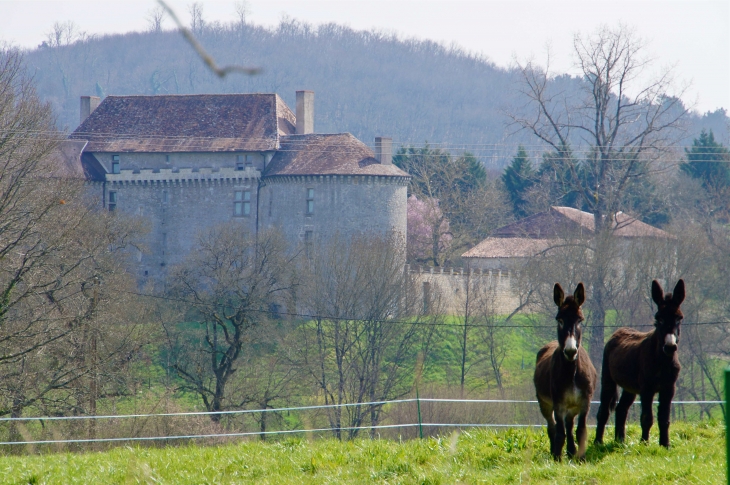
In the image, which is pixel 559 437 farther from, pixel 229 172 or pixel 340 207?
pixel 229 172

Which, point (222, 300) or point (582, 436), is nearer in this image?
point (582, 436)

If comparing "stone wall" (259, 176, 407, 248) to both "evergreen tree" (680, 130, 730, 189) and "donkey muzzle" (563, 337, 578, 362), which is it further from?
"donkey muzzle" (563, 337, 578, 362)

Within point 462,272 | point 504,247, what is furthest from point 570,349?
point 504,247

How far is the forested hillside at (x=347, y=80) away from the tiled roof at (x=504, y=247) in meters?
40.5

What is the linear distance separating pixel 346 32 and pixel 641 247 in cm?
11523

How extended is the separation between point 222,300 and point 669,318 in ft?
133

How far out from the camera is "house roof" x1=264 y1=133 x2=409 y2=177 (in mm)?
58531

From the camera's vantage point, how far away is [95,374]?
1138 inches

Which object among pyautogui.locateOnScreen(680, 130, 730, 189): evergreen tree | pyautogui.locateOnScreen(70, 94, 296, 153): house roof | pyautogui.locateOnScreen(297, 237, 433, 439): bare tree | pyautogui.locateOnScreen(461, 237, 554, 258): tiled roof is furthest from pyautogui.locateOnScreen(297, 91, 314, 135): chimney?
pyautogui.locateOnScreen(680, 130, 730, 189): evergreen tree

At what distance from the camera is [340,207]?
58125 mm

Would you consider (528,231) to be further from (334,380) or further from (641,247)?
(334,380)

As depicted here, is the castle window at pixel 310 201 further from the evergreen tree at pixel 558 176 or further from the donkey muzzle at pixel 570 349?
the donkey muzzle at pixel 570 349

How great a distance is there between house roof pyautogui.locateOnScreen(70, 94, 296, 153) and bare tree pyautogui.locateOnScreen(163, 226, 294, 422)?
9151 mm

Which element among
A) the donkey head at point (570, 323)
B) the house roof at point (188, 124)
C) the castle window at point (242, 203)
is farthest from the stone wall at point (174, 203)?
the donkey head at point (570, 323)
